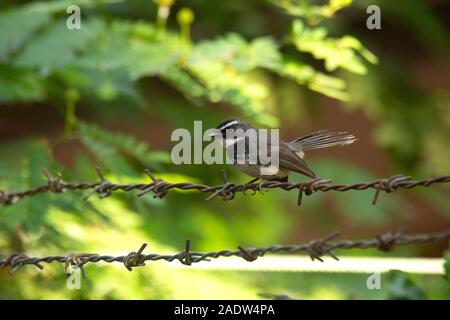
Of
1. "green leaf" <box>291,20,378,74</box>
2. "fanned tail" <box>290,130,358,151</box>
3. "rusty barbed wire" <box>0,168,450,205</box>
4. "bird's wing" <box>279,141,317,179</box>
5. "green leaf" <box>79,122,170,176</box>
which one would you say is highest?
"green leaf" <box>291,20,378,74</box>

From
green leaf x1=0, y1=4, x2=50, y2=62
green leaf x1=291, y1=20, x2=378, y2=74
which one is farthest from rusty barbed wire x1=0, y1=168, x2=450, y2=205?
green leaf x1=0, y1=4, x2=50, y2=62

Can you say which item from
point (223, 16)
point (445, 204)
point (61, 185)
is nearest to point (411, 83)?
point (445, 204)

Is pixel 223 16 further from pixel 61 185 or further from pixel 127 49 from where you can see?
pixel 61 185

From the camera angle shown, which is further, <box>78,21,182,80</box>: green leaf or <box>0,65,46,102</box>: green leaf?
<box>0,65,46,102</box>: green leaf

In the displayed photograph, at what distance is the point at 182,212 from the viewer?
574 centimetres

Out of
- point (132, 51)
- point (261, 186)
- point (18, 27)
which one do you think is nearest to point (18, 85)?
point (18, 27)

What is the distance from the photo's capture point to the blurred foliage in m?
4.04

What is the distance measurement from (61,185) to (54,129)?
144 inches

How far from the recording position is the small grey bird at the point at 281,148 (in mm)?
2602

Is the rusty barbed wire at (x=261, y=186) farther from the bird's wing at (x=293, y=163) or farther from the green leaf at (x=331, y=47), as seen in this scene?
the green leaf at (x=331, y=47)

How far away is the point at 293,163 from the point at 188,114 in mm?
3390

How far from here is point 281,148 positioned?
2.65 metres

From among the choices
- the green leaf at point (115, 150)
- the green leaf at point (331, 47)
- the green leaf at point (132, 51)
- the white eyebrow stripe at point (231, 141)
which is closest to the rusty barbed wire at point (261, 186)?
the white eyebrow stripe at point (231, 141)

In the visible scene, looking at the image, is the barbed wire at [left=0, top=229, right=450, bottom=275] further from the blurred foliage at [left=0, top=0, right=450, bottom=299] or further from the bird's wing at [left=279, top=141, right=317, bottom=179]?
the blurred foliage at [left=0, top=0, right=450, bottom=299]
